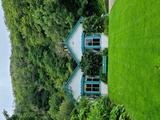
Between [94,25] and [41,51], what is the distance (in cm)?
1542

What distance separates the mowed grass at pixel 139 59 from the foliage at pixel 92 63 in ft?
23.3

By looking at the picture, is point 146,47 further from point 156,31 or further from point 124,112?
point 124,112

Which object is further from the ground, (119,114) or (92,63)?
(92,63)

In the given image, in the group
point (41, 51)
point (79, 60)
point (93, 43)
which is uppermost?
point (41, 51)

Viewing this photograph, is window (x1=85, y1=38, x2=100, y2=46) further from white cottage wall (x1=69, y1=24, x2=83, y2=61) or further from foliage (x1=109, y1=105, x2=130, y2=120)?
foliage (x1=109, y1=105, x2=130, y2=120)

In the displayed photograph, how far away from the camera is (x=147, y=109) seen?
9.80m

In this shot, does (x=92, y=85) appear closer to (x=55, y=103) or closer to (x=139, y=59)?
(x=55, y=103)

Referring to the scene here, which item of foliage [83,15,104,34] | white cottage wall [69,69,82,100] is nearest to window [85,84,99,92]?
white cottage wall [69,69,82,100]

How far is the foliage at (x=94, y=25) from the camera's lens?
2302 centimetres

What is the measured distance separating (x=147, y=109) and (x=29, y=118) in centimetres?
2382

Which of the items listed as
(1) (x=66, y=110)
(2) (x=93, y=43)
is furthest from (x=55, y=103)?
(2) (x=93, y=43)

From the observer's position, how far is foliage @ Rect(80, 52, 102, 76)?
2289 centimetres

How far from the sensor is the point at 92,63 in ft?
75.2

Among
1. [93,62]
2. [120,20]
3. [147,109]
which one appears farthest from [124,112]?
[93,62]
